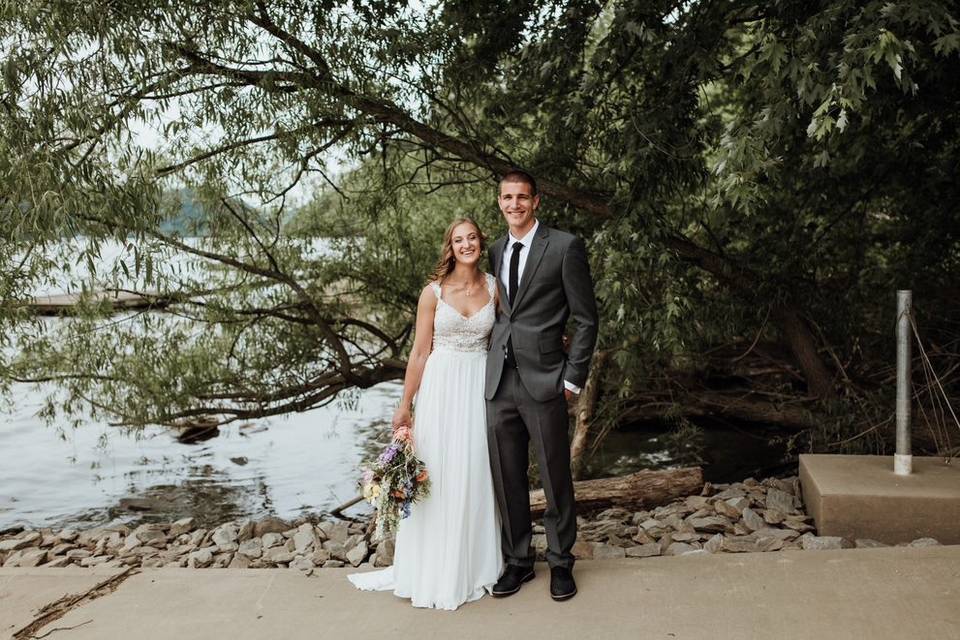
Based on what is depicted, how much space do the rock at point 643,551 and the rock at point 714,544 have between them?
281mm

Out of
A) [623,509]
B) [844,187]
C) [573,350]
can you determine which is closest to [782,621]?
[573,350]

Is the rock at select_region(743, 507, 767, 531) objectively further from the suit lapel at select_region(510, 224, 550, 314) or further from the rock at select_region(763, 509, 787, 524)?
the suit lapel at select_region(510, 224, 550, 314)

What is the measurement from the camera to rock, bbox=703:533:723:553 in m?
5.14

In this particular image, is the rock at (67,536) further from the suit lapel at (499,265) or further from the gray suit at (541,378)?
the suit lapel at (499,265)

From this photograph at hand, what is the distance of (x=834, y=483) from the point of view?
5047 mm

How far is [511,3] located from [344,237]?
354cm

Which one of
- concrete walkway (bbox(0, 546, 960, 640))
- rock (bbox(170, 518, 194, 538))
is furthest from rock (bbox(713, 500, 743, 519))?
rock (bbox(170, 518, 194, 538))

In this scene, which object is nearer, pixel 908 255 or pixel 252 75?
pixel 252 75

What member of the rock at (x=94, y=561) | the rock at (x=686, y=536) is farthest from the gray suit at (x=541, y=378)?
the rock at (x=94, y=561)

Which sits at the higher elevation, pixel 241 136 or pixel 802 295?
pixel 241 136

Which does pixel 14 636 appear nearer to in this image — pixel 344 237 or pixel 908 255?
pixel 344 237

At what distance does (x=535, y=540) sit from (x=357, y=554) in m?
1.17

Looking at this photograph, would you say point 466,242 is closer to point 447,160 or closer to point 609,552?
point 609,552

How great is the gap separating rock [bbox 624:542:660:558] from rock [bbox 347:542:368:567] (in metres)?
1.63
